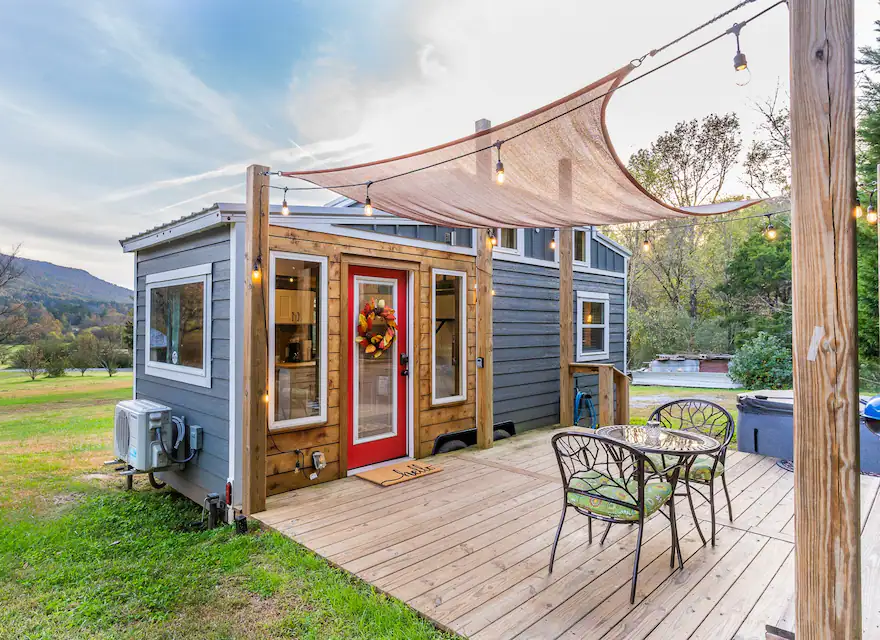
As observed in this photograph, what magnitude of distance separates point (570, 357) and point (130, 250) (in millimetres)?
5479

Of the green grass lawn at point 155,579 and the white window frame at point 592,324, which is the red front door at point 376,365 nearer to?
the green grass lawn at point 155,579

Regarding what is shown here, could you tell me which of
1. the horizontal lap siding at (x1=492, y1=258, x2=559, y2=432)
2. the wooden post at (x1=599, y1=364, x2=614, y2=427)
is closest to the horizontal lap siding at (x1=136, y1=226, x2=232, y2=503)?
the horizontal lap siding at (x1=492, y1=258, x2=559, y2=432)

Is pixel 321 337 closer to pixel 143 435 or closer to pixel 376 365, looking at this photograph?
pixel 376 365

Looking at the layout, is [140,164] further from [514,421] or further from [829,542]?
[829,542]

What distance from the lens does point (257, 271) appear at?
10.9ft

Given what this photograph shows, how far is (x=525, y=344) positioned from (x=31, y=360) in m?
11.0

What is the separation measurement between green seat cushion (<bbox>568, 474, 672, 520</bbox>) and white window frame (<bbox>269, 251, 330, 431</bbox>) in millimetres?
2205

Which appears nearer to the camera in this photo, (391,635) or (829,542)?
(829,542)

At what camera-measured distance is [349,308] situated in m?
4.24

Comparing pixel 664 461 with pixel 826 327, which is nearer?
pixel 826 327

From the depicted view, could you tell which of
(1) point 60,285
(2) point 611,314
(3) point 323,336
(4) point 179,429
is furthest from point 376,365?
(1) point 60,285

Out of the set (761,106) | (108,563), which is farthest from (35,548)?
(761,106)

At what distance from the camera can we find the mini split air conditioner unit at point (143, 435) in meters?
4.04

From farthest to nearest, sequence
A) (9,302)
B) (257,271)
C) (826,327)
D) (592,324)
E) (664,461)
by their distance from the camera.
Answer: (9,302) < (592,324) < (257,271) < (664,461) < (826,327)
